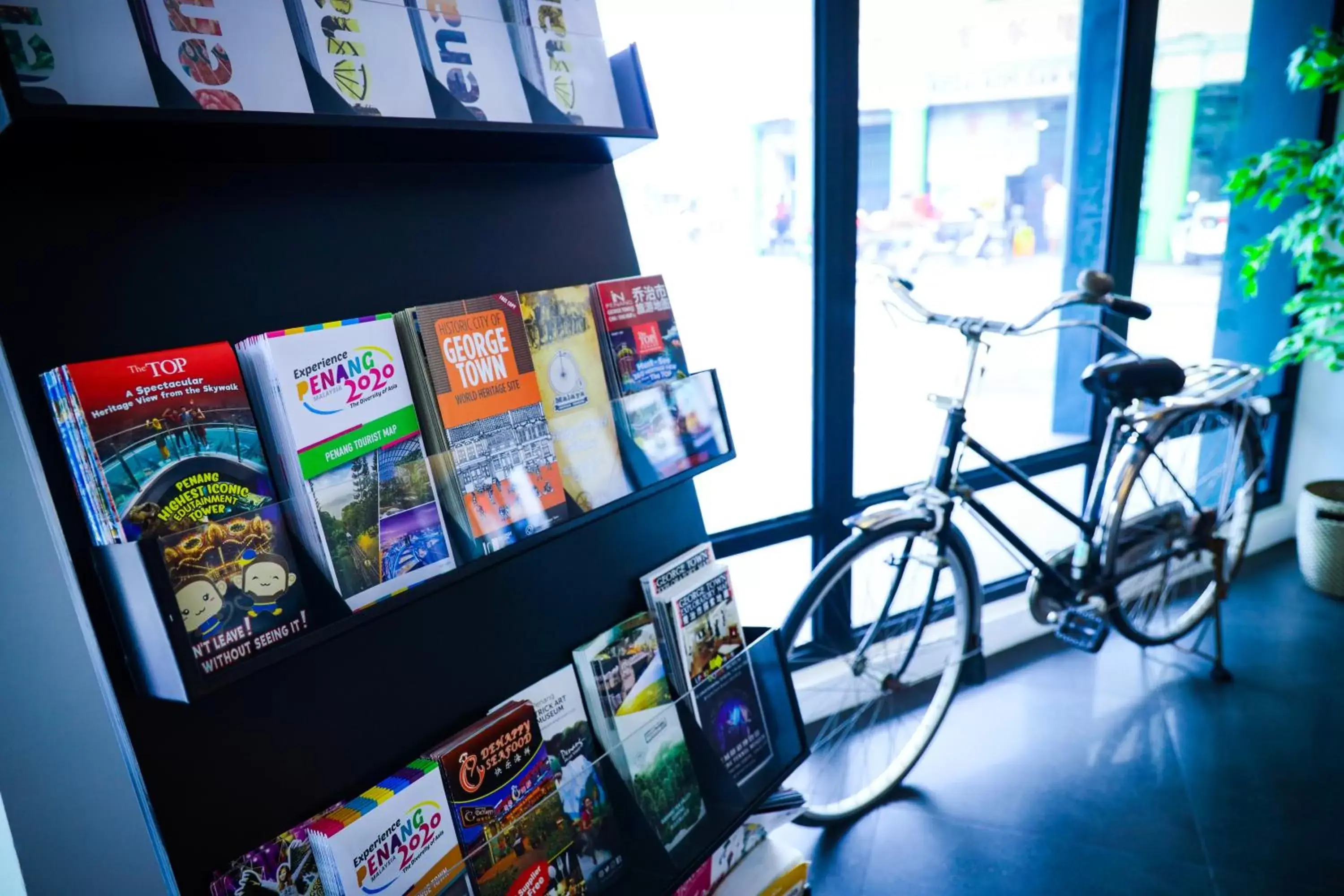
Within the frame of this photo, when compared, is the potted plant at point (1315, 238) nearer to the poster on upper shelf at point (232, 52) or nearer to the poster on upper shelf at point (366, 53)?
the poster on upper shelf at point (366, 53)

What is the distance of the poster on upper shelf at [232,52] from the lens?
861mm

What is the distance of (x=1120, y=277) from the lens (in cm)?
292

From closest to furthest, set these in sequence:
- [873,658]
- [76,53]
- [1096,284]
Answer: [76,53] → [1096,284] → [873,658]

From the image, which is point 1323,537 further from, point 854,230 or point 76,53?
point 76,53

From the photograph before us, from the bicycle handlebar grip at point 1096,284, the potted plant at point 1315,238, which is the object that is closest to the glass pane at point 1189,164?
the potted plant at point 1315,238

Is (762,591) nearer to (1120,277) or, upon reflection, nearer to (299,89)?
(1120,277)

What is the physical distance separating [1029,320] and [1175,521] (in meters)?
1.04

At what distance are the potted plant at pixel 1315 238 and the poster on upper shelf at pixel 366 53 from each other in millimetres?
2887

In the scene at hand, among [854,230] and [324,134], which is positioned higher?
[324,134]

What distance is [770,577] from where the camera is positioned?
8.87 feet

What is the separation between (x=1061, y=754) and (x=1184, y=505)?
101 centimetres

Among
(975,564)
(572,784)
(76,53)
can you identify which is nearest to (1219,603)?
(975,564)

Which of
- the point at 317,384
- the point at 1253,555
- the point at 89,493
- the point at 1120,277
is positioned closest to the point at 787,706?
the point at 317,384

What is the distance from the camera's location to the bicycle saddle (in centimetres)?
222
